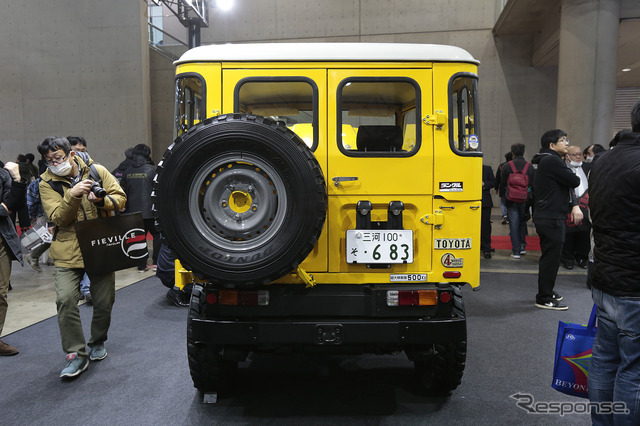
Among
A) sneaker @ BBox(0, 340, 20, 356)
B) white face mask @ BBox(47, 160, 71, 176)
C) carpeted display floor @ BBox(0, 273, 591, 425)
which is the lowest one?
carpeted display floor @ BBox(0, 273, 591, 425)

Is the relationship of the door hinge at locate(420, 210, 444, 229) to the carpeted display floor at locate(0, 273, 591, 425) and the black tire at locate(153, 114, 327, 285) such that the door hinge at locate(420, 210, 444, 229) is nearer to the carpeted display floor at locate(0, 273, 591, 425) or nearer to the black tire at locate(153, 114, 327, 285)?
the black tire at locate(153, 114, 327, 285)

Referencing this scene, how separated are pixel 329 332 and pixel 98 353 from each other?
7.63 ft

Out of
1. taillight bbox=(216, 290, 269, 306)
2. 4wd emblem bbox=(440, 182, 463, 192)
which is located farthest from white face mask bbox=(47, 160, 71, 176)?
4wd emblem bbox=(440, 182, 463, 192)

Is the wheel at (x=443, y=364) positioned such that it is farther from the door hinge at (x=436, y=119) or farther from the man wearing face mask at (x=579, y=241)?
the man wearing face mask at (x=579, y=241)

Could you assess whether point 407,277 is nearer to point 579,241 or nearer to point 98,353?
point 98,353

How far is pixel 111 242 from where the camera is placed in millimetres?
3471

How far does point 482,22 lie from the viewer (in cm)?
1273

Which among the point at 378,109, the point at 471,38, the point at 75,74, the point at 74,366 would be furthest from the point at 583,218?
the point at 75,74

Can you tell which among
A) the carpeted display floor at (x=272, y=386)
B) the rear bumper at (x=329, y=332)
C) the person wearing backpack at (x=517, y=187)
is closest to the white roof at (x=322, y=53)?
Result: the rear bumper at (x=329, y=332)

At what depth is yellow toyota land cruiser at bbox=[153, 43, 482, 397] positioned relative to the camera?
8.29 feet

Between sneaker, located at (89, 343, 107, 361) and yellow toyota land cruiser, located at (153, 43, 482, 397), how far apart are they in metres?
1.33

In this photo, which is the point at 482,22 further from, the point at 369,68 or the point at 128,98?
the point at 369,68

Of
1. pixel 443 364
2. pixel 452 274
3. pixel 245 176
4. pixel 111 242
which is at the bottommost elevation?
pixel 443 364

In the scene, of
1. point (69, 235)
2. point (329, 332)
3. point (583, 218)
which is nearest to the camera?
point (329, 332)
